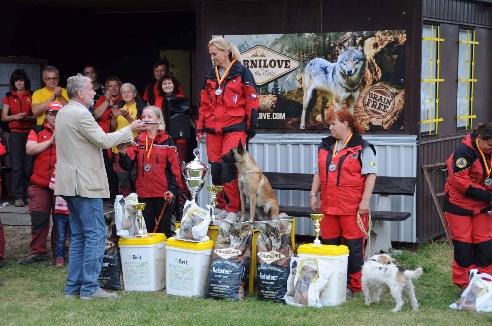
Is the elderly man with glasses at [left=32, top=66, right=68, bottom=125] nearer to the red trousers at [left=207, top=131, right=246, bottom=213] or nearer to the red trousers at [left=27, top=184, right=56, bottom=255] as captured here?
the red trousers at [left=27, top=184, right=56, bottom=255]

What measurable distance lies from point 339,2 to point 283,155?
5.89ft

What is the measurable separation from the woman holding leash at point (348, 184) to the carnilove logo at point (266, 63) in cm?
246

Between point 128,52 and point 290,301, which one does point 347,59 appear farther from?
point 128,52

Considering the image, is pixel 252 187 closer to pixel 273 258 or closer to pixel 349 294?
pixel 273 258

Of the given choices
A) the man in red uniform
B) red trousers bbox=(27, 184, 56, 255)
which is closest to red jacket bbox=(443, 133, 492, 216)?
the man in red uniform

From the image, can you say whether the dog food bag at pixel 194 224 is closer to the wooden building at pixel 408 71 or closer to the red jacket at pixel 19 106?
the wooden building at pixel 408 71

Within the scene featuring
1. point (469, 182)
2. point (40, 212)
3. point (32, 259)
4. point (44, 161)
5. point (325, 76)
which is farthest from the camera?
point (325, 76)

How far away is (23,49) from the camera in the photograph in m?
13.0

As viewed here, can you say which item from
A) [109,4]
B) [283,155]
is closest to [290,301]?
[283,155]

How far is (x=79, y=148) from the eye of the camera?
676 cm

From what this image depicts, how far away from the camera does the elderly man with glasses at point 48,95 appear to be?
10227mm

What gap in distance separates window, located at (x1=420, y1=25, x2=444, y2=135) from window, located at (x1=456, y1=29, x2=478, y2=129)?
809 millimetres

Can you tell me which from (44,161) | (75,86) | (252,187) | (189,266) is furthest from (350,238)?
(44,161)

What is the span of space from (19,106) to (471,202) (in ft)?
21.8
